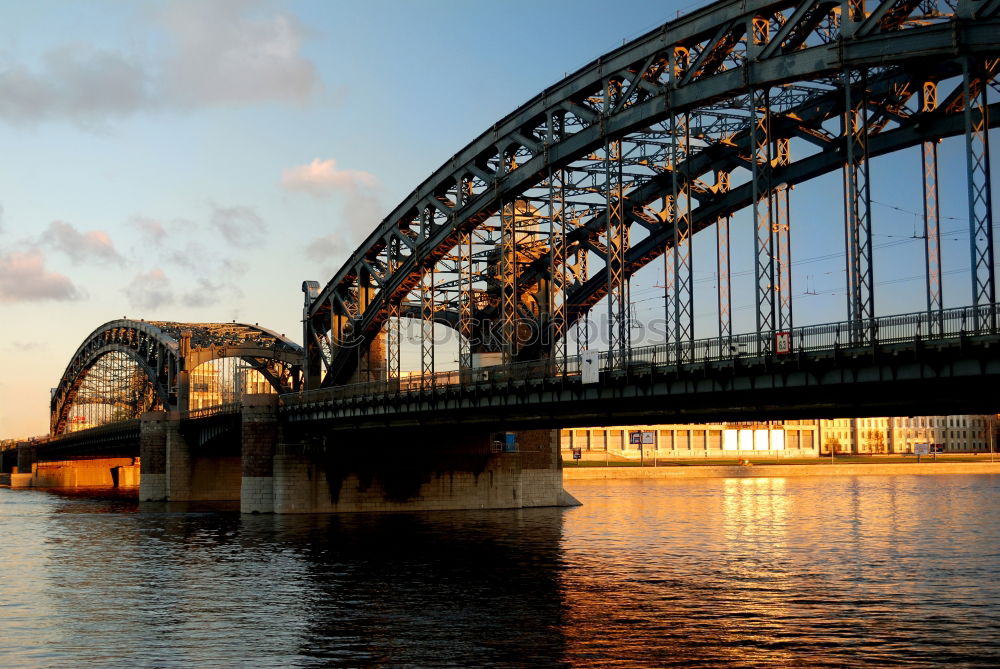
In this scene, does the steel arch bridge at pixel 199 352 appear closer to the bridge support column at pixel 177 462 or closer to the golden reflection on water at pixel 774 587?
the bridge support column at pixel 177 462

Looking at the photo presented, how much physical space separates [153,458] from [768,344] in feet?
278

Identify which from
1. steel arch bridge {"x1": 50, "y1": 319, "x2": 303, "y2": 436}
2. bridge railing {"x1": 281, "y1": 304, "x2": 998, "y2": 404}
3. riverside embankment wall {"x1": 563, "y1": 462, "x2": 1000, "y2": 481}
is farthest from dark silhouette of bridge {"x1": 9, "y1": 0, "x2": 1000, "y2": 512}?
riverside embankment wall {"x1": 563, "y1": 462, "x2": 1000, "y2": 481}

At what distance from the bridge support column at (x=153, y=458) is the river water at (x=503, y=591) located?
3227 centimetres

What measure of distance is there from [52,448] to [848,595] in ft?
556

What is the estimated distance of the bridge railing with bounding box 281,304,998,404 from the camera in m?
39.9

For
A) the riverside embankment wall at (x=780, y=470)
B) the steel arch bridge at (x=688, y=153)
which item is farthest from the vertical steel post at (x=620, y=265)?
the riverside embankment wall at (x=780, y=470)

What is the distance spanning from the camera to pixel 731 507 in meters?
99.9

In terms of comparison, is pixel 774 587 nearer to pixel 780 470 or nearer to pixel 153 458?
pixel 153 458

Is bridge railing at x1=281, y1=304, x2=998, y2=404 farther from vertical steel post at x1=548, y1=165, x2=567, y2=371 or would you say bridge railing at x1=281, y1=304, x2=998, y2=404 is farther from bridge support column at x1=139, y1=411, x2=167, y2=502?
bridge support column at x1=139, y1=411, x2=167, y2=502

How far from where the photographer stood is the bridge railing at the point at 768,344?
39938 mm

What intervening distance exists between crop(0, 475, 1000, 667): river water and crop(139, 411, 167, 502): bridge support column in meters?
32.3

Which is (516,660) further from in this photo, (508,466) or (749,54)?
(508,466)

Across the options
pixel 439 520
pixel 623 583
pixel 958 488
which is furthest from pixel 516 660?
pixel 958 488

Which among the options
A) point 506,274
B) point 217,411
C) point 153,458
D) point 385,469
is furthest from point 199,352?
point 506,274
